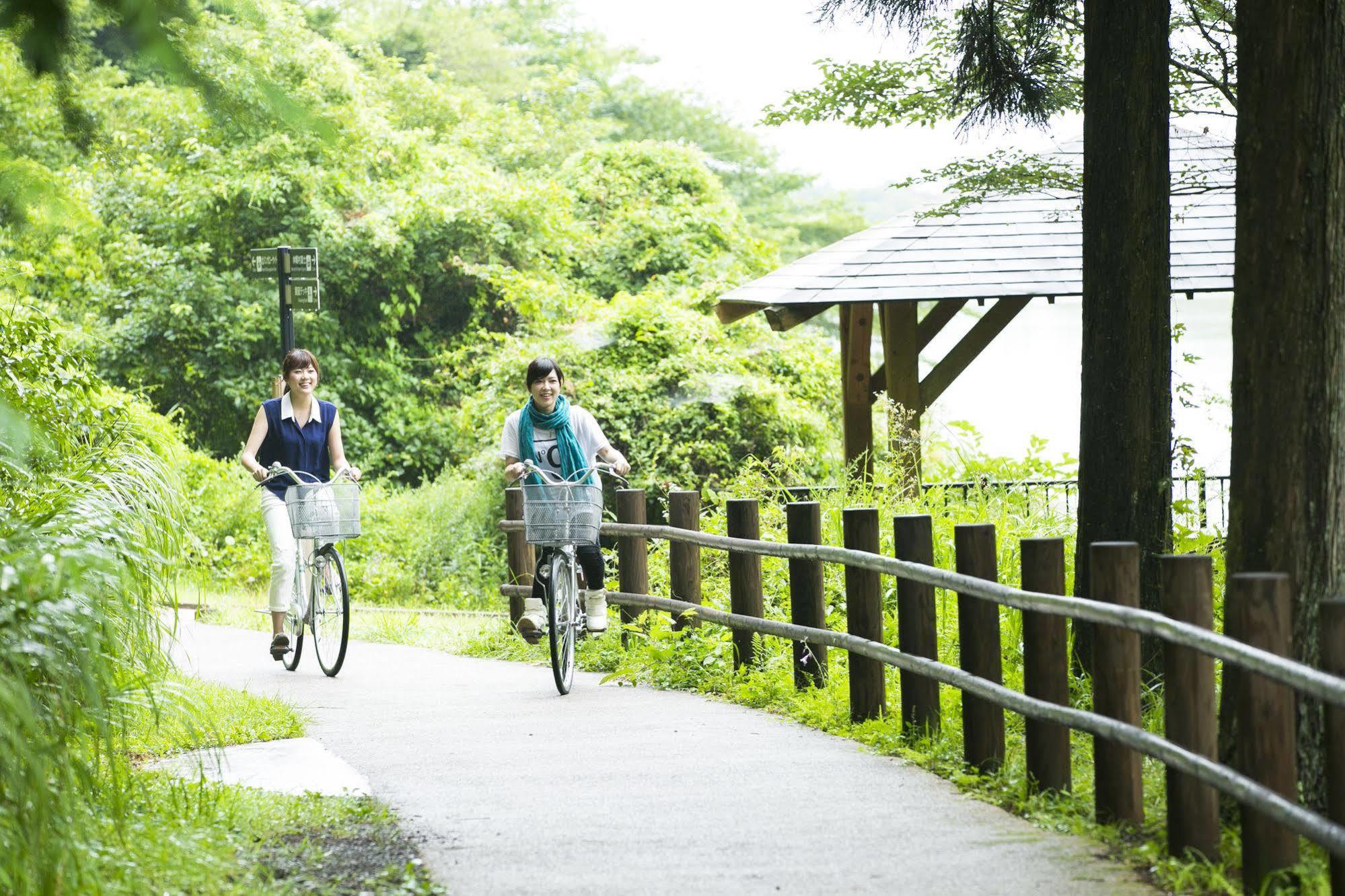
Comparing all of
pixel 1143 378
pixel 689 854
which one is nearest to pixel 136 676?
pixel 689 854

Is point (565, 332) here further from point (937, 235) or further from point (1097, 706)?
point (1097, 706)

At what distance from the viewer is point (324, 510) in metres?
8.69

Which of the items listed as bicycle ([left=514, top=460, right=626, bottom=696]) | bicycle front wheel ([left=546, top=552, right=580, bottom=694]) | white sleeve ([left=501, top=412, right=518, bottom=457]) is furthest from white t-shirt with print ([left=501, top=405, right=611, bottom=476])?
bicycle front wheel ([left=546, top=552, right=580, bottom=694])

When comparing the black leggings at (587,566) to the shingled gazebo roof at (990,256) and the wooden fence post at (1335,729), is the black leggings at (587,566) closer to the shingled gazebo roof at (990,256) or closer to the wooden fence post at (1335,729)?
the wooden fence post at (1335,729)

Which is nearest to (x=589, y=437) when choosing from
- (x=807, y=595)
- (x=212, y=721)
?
(x=807, y=595)

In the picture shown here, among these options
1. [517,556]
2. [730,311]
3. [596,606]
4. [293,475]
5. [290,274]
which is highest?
[290,274]

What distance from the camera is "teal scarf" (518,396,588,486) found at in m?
8.29

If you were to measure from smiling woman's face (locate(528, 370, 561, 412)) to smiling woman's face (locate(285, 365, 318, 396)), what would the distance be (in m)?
1.53

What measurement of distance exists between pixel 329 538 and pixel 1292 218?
233 inches

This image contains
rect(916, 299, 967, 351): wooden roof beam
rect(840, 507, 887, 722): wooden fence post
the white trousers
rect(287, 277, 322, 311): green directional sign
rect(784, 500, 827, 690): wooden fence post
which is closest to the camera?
rect(840, 507, 887, 722): wooden fence post

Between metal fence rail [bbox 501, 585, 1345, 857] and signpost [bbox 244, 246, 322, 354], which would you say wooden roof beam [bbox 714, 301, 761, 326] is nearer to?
signpost [bbox 244, 246, 322, 354]

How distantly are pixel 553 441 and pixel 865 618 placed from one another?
7.84 ft

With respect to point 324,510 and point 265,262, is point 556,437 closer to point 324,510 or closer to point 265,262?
point 324,510

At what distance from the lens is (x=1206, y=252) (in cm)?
1319
